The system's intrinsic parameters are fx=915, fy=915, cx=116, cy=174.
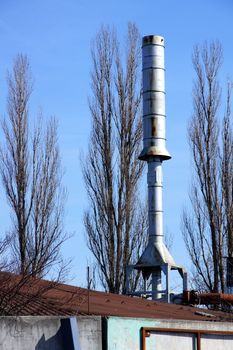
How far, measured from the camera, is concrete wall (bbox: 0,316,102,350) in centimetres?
1298

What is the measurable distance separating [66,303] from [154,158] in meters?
12.0

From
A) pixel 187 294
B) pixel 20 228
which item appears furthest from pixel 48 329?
pixel 20 228

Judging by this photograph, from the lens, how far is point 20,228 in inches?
1203

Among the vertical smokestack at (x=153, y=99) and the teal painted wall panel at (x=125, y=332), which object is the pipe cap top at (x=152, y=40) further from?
the teal painted wall panel at (x=125, y=332)

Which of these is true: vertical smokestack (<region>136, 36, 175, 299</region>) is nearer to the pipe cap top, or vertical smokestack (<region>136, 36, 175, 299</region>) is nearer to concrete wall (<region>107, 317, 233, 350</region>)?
the pipe cap top

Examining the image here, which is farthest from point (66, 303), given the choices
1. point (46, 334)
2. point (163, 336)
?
point (46, 334)

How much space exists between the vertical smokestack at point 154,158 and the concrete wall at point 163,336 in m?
9.58

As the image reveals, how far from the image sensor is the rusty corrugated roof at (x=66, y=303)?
14.8 m

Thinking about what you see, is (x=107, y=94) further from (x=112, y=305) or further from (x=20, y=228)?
(x=112, y=305)

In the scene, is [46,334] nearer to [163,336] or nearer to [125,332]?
[125,332]

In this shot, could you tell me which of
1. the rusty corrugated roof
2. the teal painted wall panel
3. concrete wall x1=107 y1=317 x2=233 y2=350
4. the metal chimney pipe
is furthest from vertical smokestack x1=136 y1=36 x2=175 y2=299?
the teal painted wall panel

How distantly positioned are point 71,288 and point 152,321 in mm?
3582

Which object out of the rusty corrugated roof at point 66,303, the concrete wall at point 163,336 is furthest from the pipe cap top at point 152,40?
the concrete wall at point 163,336

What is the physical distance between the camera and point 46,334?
1355 cm
